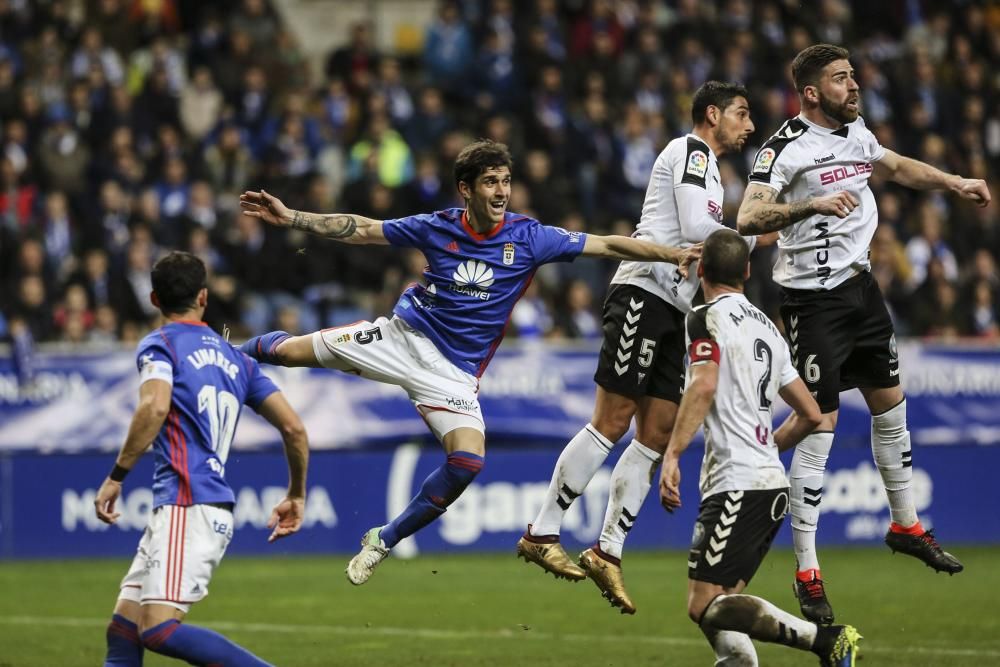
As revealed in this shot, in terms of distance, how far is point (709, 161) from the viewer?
10.6 meters

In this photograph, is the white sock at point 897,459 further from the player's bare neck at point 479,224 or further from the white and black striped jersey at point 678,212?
the player's bare neck at point 479,224

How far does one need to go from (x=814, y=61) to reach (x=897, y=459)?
2.73 m

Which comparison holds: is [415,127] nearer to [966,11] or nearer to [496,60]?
[496,60]

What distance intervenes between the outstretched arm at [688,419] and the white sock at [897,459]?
2.68 m

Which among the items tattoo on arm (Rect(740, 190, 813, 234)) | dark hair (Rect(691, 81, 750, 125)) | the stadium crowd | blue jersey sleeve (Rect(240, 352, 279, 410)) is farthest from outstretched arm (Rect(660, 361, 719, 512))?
the stadium crowd

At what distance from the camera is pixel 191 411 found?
28.4 ft

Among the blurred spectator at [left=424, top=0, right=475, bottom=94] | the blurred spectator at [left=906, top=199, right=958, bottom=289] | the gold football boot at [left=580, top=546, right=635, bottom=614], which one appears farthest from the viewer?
the blurred spectator at [left=424, top=0, right=475, bottom=94]

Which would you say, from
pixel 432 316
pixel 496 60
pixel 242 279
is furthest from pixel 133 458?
pixel 496 60

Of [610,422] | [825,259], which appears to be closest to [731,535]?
[610,422]

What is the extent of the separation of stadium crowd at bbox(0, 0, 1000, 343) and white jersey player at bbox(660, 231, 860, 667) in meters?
11.2

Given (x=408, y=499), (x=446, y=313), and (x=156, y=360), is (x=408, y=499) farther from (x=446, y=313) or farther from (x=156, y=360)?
(x=156, y=360)

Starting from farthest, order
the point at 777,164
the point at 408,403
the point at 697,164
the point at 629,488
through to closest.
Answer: the point at 408,403, the point at 629,488, the point at 777,164, the point at 697,164

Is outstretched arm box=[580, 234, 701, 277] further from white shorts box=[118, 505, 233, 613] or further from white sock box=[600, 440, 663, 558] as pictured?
white shorts box=[118, 505, 233, 613]

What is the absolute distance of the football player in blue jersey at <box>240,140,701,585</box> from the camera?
10625mm
